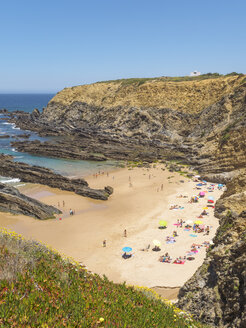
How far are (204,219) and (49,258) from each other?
20.7 metres

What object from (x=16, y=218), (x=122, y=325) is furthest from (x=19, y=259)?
(x=16, y=218)

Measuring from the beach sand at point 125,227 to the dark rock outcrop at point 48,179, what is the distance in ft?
2.97

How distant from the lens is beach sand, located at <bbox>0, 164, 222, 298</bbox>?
722 inches

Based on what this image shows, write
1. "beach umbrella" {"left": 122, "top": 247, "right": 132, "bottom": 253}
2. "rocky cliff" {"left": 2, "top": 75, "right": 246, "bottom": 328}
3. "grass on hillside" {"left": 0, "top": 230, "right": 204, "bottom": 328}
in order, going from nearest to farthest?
1. "grass on hillside" {"left": 0, "top": 230, "right": 204, "bottom": 328}
2. "rocky cliff" {"left": 2, "top": 75, "right": 246, "bottom": 328}
3. "beach umbrella" {"left": 122, "top": 247, "right": 132, "bottom": 253}

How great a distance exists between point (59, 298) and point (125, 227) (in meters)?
19.0

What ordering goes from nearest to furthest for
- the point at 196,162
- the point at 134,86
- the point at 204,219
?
the point at 204,219 → the point at 196,162 → the point at 134,86

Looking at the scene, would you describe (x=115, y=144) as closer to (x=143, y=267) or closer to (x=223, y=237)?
(x=143, y=267)

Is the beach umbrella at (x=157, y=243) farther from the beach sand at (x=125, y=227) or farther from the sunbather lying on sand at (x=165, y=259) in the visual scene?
the sunbather lying on sand at (x=165, y=259)

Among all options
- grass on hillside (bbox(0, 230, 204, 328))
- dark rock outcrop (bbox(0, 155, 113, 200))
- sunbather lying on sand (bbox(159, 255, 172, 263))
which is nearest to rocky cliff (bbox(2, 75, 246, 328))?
grass on hillside (bbox(0, 230, 204, 328))

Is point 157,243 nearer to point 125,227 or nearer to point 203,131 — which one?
Answer: point 125,227

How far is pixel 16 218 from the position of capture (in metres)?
27.3

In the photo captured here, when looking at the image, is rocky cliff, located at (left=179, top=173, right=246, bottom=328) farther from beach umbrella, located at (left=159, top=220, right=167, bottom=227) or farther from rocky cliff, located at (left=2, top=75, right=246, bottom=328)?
beach umbrella, located at (left=159, top=220, right=167, bottom=227)

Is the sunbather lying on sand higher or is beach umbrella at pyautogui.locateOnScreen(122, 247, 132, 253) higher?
beach umbrella at pyautogui.locateOnScreen(122, 247, 132, 253)

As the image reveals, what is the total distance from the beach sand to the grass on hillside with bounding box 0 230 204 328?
856 centimetres
